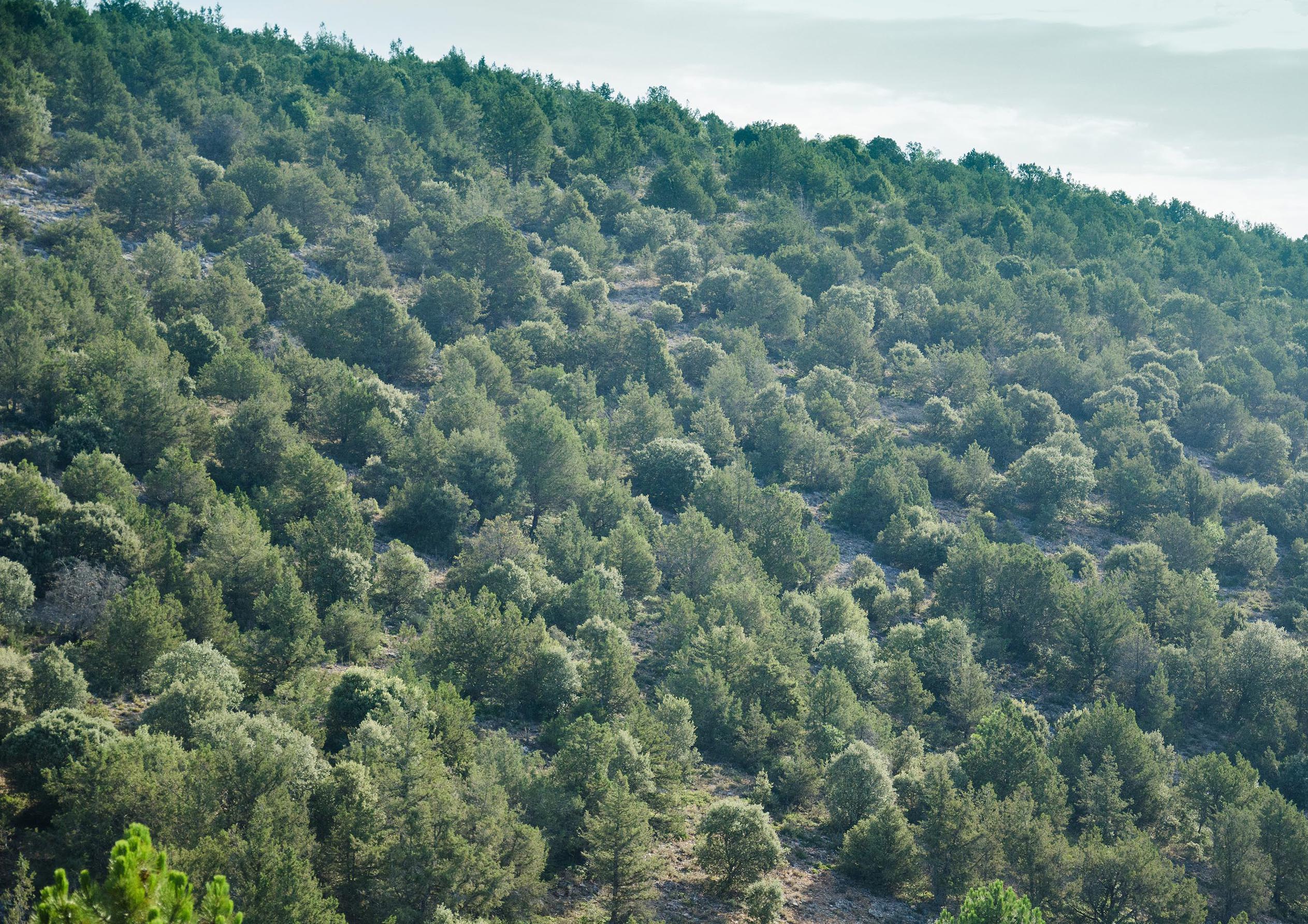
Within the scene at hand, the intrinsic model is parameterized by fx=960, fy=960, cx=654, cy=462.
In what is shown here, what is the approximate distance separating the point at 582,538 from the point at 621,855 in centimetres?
2855

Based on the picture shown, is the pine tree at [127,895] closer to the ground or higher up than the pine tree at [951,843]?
higher up

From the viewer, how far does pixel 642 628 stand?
60.9 m

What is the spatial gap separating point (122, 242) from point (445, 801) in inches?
2763

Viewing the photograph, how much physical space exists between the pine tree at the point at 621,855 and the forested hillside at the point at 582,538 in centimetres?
23

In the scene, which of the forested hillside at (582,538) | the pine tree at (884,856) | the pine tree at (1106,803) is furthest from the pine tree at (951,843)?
the pine tree at (1106,803)

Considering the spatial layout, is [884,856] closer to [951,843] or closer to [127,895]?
[951,843]

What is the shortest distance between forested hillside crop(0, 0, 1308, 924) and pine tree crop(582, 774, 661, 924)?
0.74 ft

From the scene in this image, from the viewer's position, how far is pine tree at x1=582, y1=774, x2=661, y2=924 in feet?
118

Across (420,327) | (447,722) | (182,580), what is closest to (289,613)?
(182,580)

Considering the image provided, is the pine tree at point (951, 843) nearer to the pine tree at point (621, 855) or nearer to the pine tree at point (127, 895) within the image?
the pine tree at point (621, 855)

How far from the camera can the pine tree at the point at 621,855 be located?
3597 centimetres

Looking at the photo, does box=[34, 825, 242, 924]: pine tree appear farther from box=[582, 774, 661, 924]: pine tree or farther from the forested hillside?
box=[582, 774, 661, 924]: pine tree

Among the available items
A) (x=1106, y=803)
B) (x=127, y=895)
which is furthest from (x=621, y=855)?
(x=1106, y=803)

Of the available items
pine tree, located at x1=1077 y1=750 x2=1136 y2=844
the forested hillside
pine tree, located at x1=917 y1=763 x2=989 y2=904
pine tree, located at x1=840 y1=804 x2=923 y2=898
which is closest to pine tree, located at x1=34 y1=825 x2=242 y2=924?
the forested hillside
